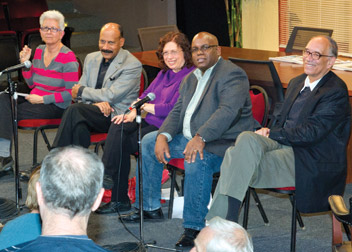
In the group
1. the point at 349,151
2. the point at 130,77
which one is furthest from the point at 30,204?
the point at 349,151

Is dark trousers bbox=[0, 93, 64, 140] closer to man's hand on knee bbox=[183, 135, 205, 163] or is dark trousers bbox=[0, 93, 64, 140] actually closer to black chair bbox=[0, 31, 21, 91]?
man's hand on knee bbox=[183, 135, 205, 163]

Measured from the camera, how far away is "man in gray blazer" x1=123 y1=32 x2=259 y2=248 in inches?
146

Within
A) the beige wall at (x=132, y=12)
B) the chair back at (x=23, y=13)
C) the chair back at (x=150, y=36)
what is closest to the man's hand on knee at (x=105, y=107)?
the chair back at (x=150, y=36)

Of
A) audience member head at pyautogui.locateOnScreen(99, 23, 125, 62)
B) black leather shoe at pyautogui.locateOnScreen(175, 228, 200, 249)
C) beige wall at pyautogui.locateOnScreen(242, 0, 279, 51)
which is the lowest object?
black leather shoe at pyautogui.locateOnScreen(175, 228, 200, 249)

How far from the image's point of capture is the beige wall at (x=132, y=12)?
30.5ft

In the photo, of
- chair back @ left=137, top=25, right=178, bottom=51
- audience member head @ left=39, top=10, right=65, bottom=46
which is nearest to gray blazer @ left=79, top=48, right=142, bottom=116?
audience member head @ left=39, top=10, right=65, bottom=46

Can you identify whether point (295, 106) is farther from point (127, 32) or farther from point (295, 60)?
point (127, 32)

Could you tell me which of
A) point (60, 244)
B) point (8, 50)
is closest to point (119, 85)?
point (8, 50)

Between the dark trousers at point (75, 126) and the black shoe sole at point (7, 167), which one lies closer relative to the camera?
the dark trousers at point (75, 126)

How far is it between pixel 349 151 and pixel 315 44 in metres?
1.02

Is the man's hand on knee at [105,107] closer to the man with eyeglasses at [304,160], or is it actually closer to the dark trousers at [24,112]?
the dark trousers at [24,112]

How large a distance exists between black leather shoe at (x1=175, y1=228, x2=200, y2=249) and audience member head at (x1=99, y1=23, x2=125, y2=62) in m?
1.54

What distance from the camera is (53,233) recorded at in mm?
1745

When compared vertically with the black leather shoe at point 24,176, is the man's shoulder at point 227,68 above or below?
above
